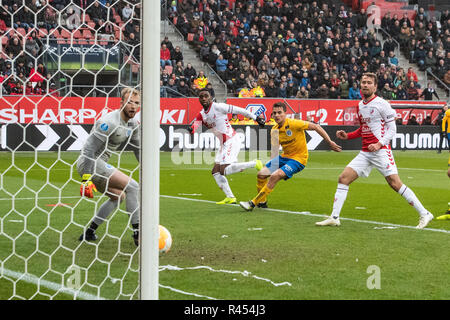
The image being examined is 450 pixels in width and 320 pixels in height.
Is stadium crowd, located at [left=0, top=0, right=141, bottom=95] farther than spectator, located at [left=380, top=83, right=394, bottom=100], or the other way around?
spectator, located at [left=380, top=83, right=394, bottom=100]

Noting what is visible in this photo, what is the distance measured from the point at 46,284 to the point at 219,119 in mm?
6947

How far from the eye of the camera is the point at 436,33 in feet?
113

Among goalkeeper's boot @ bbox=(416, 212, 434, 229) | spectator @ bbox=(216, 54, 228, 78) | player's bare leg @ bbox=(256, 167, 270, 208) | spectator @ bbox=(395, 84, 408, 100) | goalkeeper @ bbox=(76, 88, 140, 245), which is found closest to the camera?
goalkeeper @ bbox=(76, 88, 140, 245)

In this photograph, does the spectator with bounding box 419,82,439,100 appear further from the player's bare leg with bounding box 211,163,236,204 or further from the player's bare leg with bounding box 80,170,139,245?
the player's bare leg with bounding box 80,170,139,245

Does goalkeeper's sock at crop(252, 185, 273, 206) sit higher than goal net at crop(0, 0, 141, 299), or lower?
lower

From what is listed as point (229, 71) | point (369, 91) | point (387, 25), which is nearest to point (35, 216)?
point (369, 91)

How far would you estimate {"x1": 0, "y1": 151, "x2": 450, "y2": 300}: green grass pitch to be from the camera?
204 inches

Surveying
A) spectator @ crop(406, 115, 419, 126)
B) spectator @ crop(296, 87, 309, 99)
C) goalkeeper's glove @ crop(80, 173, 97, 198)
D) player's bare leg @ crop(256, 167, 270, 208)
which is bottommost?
spectator @ crop(406, 115, 419, 126)

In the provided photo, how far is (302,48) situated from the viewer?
98.6 feet

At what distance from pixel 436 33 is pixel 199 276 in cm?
3146

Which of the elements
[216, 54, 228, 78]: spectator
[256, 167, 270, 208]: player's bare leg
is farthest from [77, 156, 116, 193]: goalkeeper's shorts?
[216, 54, 228, 78]: spectator

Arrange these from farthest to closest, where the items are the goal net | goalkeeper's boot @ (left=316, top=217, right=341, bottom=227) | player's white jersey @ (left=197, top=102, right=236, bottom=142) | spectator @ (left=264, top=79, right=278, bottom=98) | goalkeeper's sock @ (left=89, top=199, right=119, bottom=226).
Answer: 1. spectator @ (left=264, top=79, right=278, bottom=98)
2. player's white jersey @ (left=197, top=102, right=236, bottom=142)
3. goalkeeper's boot @ (left=316, top=217, right=341, bottom=227)
4. goalkeeper's sock @ (left=89, top=199, right=119, bottom=226)
5. the goal net

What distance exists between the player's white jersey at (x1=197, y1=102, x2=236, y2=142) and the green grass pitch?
3.65ft

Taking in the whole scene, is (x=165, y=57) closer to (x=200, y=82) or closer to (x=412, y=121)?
(x=200, y=82)
